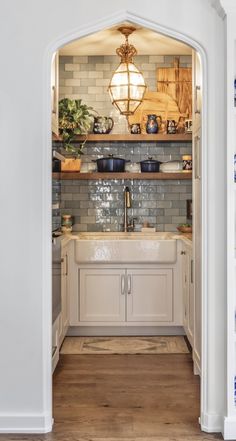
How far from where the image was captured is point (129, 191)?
19.5ft

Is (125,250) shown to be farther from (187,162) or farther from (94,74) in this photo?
(94,74)

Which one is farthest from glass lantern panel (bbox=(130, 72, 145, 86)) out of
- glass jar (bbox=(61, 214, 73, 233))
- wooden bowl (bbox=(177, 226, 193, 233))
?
glass jar (bbox=(61, 214, 73, 233))

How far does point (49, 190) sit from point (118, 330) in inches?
99.7

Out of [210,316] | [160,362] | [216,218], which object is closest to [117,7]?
[216,218]

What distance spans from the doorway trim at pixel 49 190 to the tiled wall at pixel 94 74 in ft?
9.14

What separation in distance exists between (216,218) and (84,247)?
225 cm

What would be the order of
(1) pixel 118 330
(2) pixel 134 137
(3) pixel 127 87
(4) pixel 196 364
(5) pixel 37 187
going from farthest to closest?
(2) pixel 134 137 < (1) pixel 118 330 < (3) pixel 127 87 < (4) pixel 196 364 < (5) pixel 37 187

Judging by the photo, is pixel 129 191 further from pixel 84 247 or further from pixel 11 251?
pixel 11 251

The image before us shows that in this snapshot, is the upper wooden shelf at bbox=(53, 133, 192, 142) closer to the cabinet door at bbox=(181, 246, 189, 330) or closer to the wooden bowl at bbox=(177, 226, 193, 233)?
the wooden bowl at bbox=(177, 226, 193, 233)

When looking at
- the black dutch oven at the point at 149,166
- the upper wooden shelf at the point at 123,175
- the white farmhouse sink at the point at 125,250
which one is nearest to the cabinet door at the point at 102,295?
the white farmhouse sink at the point at 125,250

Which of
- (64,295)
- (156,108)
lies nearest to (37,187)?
(64,295)

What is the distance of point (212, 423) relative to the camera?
317 centimetres

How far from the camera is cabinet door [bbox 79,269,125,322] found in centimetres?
528

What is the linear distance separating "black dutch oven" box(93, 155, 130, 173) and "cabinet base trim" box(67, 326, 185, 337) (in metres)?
1.60
